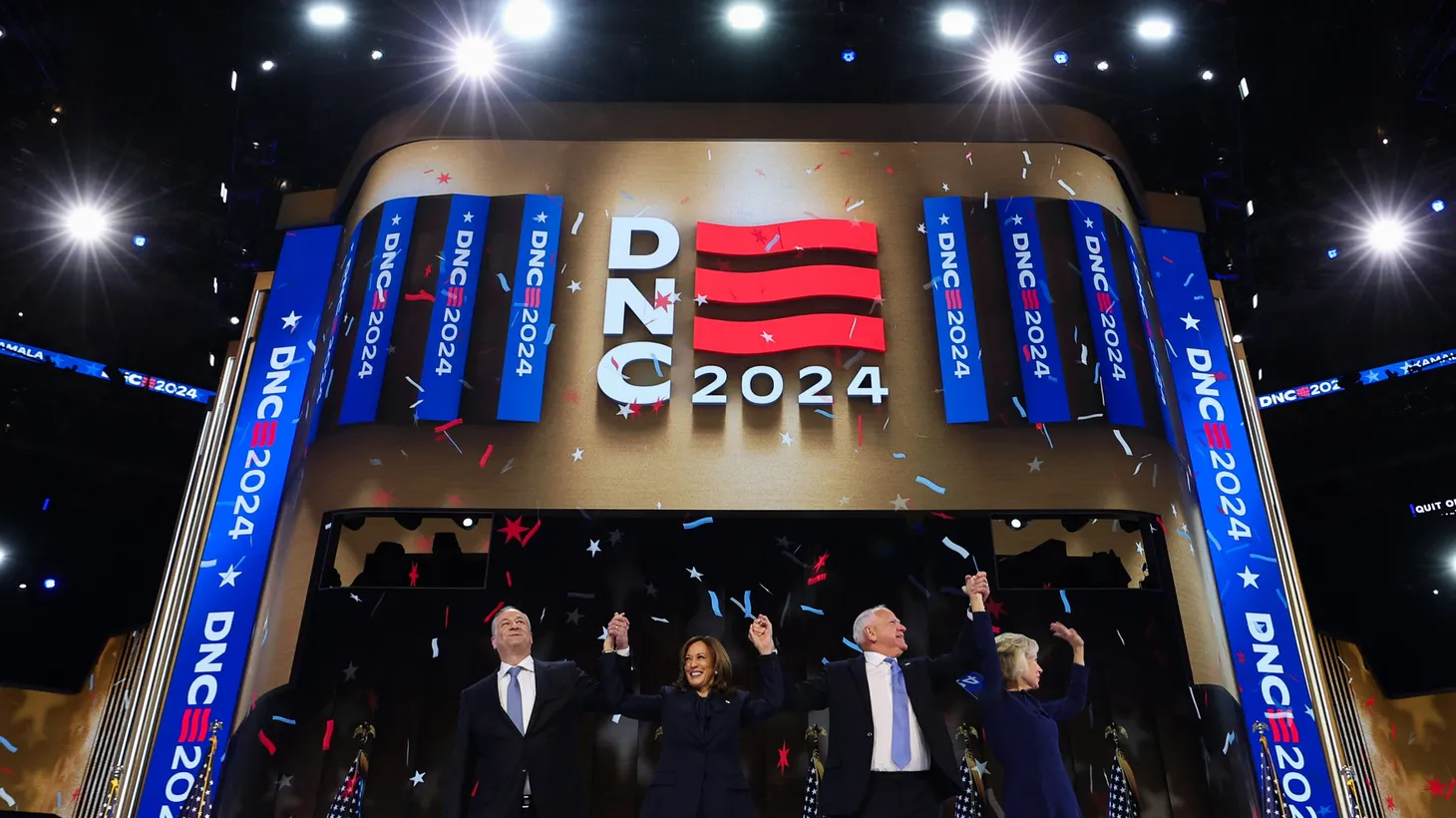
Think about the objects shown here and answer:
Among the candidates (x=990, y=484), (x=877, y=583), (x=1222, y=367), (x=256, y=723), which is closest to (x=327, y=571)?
(x=256, y=723)

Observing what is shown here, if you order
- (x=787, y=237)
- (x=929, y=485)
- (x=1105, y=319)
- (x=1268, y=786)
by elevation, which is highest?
(x=787, y=237)

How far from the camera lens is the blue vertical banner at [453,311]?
6.77 meters

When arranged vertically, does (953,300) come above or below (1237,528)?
above

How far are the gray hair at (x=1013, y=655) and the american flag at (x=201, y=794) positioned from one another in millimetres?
4737

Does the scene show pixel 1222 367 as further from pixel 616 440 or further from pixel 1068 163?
pixel 616 440

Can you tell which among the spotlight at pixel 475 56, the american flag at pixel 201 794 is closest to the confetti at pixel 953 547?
the american flag at pixel 201 794

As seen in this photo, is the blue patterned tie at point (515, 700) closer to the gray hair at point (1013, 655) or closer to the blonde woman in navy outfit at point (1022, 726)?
the blonde woman in navy outfit at point (1022, 726)

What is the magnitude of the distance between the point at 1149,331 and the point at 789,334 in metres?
2.75

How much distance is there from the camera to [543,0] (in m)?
7.59

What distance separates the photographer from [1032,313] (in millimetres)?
7043

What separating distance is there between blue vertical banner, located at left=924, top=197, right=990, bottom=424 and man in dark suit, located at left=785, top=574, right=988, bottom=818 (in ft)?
9.67

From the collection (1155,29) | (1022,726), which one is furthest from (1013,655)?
(1155,29)

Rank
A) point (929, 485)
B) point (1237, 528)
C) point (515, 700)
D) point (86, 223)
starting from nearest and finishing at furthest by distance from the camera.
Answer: point (515, 700), point (929, 485), point (1237, 528), point (86, 223)

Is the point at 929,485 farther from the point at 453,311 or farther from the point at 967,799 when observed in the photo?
A: the point at 453,311
